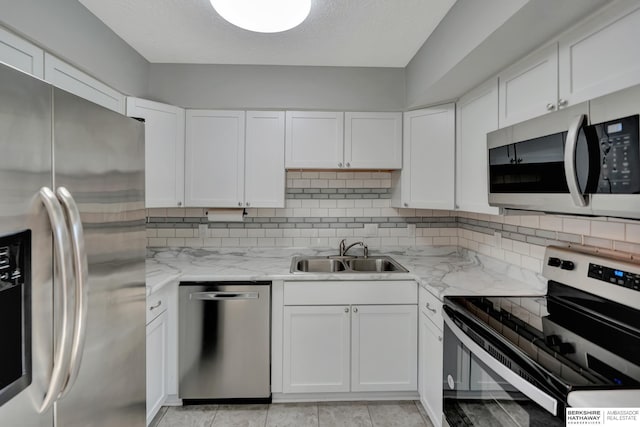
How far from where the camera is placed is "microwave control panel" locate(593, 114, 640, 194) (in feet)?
2.94

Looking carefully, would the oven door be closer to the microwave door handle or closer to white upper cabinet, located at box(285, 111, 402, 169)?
the microwave door handle

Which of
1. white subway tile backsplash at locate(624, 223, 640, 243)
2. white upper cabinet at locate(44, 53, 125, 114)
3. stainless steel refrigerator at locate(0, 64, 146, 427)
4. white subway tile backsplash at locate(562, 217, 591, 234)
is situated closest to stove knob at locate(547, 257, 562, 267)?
white subway tile backsplash at locate(562, 217, 591, 234)

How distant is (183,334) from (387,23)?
2245 mm

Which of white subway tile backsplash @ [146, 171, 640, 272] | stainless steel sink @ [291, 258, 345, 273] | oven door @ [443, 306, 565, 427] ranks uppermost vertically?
white subway tile backsplash @ [146, 171, 640, 272]

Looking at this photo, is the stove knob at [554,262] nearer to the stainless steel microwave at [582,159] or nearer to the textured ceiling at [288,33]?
the stainless steel microwave at [582,159]

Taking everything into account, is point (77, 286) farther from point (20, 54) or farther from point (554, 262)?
point (554, 262)

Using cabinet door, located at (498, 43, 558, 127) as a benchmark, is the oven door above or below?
below

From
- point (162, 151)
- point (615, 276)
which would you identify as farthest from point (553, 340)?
point (162, 151)

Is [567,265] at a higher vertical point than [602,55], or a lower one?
lower

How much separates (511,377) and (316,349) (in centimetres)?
138

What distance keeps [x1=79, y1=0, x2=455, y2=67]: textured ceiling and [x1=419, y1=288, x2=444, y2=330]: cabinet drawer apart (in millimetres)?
1547

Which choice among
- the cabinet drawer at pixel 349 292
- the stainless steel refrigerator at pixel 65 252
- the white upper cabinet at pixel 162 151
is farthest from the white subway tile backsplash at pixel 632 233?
the white upper cabinet at pixel 162 151

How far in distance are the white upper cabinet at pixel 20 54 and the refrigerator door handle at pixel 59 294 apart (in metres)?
1.06

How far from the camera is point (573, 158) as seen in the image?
1062 mm
